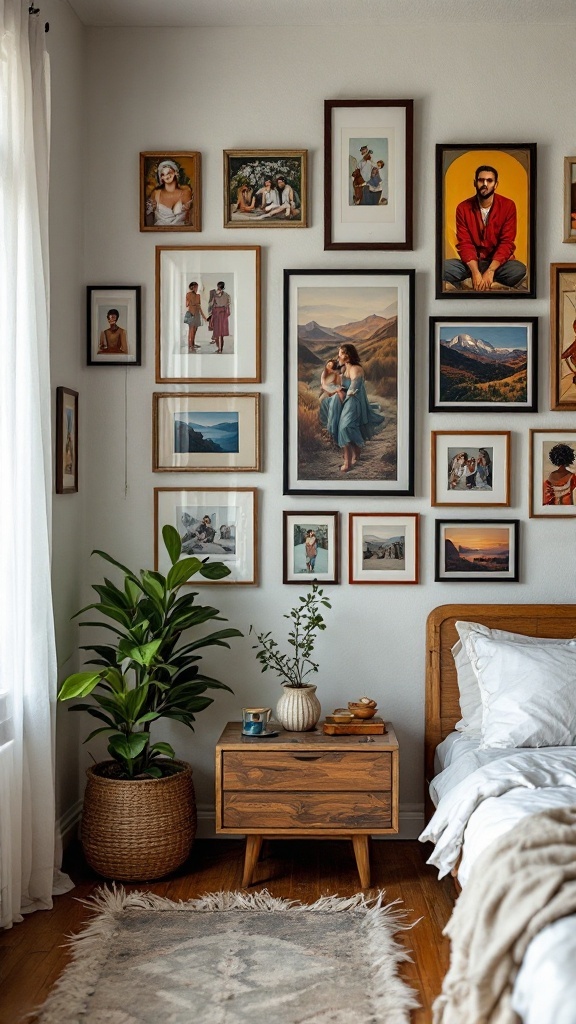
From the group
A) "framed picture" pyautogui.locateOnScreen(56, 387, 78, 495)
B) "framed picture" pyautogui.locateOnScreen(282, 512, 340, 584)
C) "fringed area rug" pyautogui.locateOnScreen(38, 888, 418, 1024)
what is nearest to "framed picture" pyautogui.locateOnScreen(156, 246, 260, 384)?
"framed picture" pyautogui.locateOnScreen(56, 387, 78, 495)

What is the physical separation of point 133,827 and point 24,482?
1.26 m

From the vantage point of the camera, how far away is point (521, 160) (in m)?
3.76

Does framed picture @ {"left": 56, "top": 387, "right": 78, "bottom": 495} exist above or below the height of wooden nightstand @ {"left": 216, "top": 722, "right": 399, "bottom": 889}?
above

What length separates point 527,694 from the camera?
3.24 meters

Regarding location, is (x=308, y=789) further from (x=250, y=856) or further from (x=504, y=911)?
(x=504, y=911)

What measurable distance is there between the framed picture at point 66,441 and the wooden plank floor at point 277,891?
1.43m

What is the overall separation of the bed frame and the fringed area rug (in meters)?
0.73

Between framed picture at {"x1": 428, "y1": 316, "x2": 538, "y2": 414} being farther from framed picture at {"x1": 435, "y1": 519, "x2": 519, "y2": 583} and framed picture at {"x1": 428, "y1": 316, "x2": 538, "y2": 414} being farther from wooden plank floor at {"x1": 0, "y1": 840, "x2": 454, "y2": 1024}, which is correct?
wooden plank floor at {"x1": 0, "y1": 840, "x2": 454, "y2": 1024}

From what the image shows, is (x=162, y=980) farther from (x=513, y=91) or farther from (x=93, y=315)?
(x=513, y=91)

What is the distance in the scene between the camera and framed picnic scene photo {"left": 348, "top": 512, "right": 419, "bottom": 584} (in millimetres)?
3797

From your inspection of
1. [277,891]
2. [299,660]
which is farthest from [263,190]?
[277,891]

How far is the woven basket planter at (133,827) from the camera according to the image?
10.9 ft

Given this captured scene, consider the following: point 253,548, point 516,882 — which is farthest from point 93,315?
point 516,882

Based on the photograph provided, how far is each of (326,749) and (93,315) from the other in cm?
192
